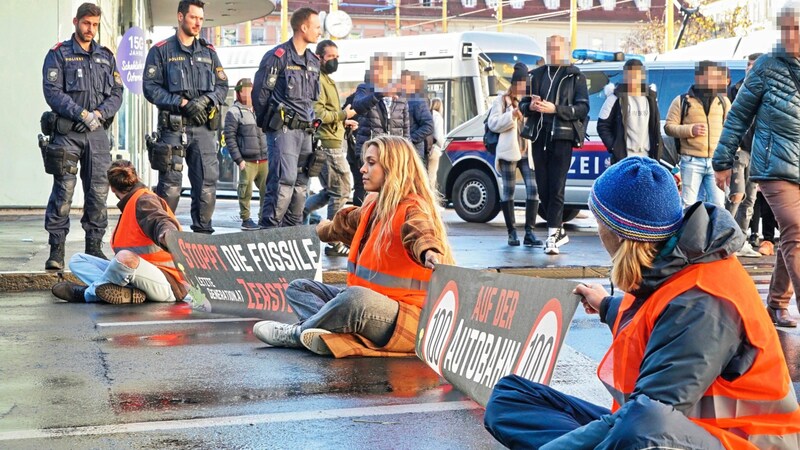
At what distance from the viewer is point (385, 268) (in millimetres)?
6215

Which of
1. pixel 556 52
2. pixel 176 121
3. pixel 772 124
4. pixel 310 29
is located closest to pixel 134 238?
pixel 176 121

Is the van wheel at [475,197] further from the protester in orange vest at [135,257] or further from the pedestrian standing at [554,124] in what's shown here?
the protester in orange vest at [135,257]

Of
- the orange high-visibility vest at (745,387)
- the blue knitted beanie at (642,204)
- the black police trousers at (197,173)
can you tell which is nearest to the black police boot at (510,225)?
the black police trousers at (197,173)

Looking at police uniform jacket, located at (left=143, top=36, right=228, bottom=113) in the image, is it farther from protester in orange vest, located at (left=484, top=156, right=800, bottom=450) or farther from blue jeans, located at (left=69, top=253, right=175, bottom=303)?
protester in orange vest, located at (left=484, top=156, right=800, bottom=450)

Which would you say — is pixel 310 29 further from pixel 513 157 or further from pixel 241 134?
pixel 241 134

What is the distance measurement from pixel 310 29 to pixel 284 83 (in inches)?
21.6

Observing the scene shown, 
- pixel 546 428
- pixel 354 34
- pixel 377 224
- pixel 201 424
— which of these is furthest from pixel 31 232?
pixel 354 34

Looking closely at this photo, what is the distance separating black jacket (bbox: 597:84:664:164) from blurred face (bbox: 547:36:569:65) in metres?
0.93

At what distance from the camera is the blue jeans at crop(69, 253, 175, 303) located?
27.3 ft

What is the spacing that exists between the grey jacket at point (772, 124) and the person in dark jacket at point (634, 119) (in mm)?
4819

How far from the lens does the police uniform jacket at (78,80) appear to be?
31.8 feet

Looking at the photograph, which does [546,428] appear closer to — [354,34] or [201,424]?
[201,424]

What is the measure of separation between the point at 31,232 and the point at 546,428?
34.8 ft

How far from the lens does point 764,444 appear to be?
304cm
